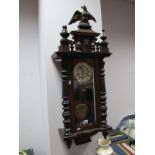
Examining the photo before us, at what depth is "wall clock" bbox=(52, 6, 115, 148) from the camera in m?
1.27

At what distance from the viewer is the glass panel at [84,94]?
1.32 metres

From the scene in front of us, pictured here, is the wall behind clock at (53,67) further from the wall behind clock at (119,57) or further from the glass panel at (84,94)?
the wall behind clock at (119,57)

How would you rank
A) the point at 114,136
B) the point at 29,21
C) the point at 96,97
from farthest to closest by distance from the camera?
the point at 114,136
the point at 29,21
the point at 96,97

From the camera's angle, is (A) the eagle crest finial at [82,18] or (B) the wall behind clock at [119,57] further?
(B) the wall behind clock at [119,57]

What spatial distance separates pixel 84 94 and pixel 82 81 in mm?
109

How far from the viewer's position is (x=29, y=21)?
1.76m

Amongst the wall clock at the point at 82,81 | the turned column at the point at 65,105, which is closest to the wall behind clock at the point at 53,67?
the wall clock at the point at 82,81

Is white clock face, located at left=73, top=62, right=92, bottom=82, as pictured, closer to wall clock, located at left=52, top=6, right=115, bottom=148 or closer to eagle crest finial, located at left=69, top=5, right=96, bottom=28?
wall clock, located at left=52, top=6, right=115, bottom=148

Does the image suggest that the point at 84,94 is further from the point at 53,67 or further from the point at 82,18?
the point at 82,18

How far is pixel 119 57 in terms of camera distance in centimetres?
230

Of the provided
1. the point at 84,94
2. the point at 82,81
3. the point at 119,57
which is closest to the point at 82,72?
the point at 82,81
